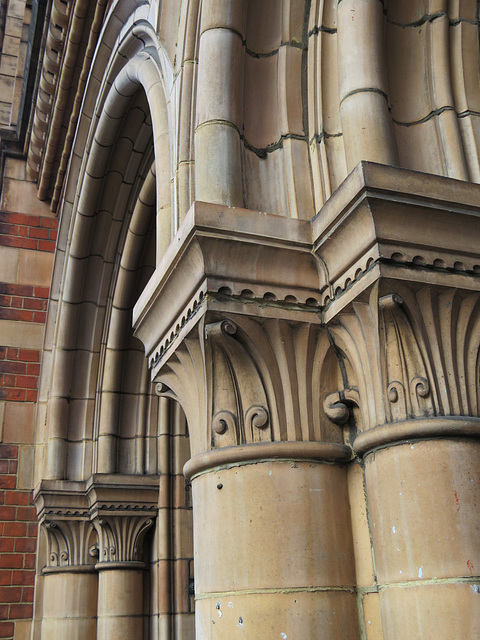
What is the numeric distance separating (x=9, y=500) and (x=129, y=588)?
3.81 ft

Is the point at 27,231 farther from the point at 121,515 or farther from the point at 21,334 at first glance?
the point at 121,515

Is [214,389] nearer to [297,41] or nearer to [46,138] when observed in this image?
[297,41]

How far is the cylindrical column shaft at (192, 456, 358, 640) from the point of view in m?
1.39

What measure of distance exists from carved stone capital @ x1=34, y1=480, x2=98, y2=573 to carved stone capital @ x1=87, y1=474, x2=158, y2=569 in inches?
4.7

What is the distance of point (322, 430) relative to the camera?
5.15 ft

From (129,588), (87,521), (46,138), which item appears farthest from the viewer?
(46,138)

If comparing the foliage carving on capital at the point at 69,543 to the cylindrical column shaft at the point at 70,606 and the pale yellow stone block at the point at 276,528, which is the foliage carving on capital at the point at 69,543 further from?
the pale yellow stone block at the point at 276,528

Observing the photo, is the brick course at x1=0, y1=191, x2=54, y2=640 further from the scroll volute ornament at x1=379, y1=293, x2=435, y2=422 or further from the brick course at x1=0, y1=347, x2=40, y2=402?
the scroll volute ornament at x1=379, y1=293, x2=435, y2=422

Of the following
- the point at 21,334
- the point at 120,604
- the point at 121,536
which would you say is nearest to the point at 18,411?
the point at 21,334

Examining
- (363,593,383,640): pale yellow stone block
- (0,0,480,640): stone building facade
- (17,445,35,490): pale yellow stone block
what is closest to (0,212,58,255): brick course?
(17,445,35,490): pale yellow stone block

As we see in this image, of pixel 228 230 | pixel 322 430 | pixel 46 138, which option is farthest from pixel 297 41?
pixel 46 138

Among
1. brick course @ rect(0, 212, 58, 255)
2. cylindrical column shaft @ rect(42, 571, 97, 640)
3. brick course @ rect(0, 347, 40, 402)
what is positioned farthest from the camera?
brick course @ rect(0, 212, 58, 255)

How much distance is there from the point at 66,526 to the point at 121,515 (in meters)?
0.40

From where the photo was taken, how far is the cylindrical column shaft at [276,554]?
1.39 metres
